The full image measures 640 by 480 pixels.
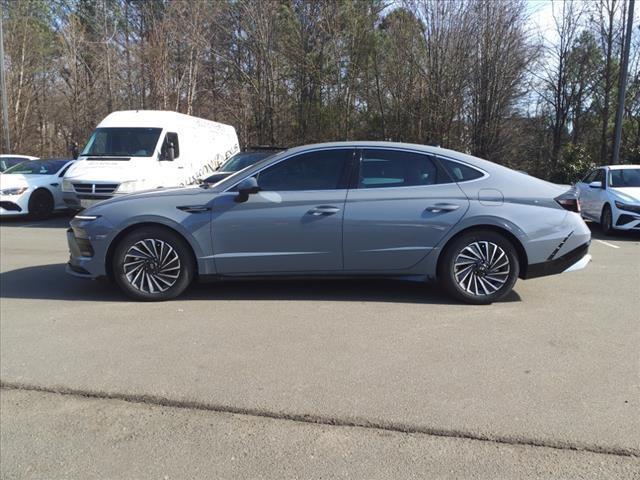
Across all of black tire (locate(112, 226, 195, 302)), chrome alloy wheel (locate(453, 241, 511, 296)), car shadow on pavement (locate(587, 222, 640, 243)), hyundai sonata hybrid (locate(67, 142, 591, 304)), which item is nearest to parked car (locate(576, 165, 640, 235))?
car shadow on pavement (locate(587, 222, 640, 243))

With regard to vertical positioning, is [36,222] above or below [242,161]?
below

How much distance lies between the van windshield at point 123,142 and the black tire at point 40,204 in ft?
6.41

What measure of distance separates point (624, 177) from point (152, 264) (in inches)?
402

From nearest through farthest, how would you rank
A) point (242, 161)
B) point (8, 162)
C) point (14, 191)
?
point (242, 161) < point (14, 191) < point (8, 162)

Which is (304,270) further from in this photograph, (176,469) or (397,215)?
(176,469)

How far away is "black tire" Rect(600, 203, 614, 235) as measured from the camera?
11.0m

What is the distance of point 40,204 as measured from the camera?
1326 centimetres

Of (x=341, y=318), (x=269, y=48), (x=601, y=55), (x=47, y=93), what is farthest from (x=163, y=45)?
(x=341, y=318)

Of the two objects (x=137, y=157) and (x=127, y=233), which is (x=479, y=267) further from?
(x=137, y=157)

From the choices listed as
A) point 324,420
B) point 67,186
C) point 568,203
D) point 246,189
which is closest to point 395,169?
point 246,189

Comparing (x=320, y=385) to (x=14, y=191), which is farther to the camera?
(x=14, y=191)

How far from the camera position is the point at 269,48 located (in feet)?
72.5

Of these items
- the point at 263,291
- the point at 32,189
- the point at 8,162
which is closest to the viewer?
the point at 263,291

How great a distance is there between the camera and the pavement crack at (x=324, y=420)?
2971 mm
